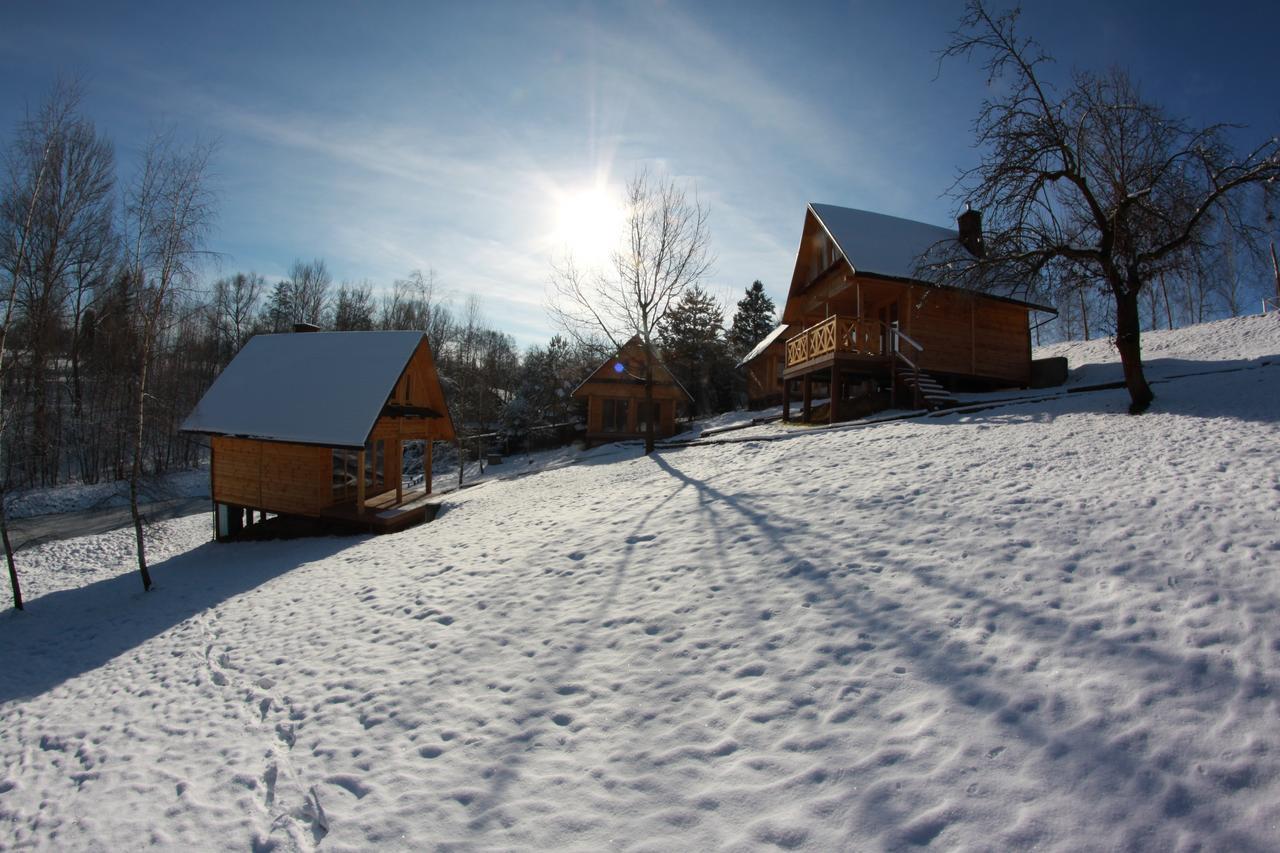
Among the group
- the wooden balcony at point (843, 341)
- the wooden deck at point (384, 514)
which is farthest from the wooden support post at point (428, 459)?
the wooden balcony at point (843, 341)

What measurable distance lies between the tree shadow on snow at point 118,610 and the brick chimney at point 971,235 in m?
15.4

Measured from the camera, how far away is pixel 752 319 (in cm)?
4381

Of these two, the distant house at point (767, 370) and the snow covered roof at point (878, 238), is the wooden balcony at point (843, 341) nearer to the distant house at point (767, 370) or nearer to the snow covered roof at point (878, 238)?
the snow covered roof at point (878, 238)

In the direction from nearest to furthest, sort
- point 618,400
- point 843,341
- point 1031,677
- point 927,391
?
point 1031,677 → point 927,391 → point 843,341 → point 618,400

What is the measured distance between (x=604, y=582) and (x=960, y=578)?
365 centimetres

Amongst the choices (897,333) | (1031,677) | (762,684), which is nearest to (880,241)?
(897,333)

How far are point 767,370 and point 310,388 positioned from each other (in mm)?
22795

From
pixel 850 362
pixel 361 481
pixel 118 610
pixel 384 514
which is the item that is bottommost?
pixel 118 610

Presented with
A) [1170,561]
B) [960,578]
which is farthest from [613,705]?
[1170,561]

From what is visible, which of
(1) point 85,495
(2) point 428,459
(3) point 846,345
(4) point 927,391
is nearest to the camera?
(4) point 927,391

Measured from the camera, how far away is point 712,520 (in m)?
7.65

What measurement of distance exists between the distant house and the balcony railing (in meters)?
11.7

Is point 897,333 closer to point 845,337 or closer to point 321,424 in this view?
point 845,337

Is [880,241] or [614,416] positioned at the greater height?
[880,241]
